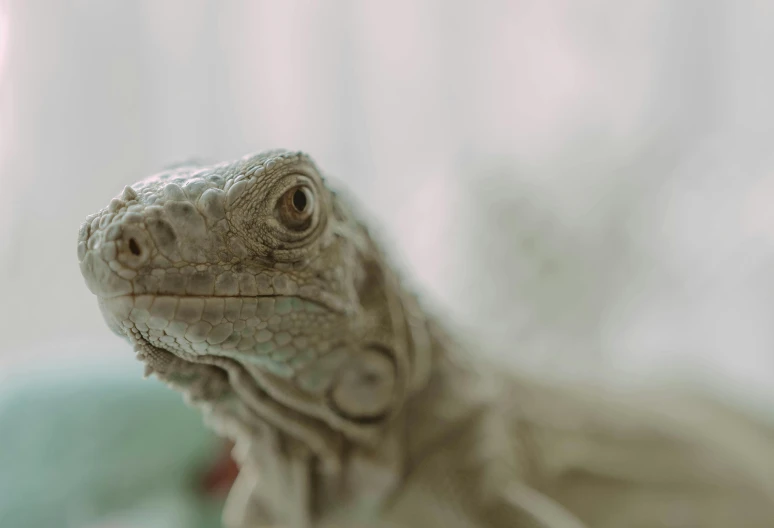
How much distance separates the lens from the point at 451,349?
145 cm

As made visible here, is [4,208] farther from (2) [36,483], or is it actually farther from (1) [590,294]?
(1) [590,294]

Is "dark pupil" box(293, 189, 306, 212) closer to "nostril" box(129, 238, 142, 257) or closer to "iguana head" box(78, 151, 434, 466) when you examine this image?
"iguana head" box(78, 151, 434, 466)

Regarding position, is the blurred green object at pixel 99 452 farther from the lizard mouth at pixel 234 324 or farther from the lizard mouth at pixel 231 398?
the lizard mouth at pixel 234 324

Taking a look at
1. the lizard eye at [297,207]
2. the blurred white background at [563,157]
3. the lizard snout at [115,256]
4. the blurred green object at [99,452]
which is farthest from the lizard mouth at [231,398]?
the blurred white background at [563,157]

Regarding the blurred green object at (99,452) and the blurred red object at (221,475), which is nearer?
the blurred green object at (99,452)

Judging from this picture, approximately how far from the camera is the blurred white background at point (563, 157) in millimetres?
2605

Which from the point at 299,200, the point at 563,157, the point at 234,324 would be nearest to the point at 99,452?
the point at 234,324

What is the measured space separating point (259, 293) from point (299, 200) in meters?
0.19

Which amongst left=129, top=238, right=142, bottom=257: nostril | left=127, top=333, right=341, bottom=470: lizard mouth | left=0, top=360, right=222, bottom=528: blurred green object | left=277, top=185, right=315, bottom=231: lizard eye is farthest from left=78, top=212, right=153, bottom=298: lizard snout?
left=0, top=360, right=222, bottom=528: blurred green object

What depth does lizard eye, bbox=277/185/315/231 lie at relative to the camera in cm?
105

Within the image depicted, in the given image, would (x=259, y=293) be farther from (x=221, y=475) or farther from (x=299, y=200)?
(x=221, y=475)

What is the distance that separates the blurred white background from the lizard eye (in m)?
1.22

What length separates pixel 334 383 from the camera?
3.97 ft

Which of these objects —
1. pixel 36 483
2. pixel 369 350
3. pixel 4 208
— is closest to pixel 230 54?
pixel 4 208
